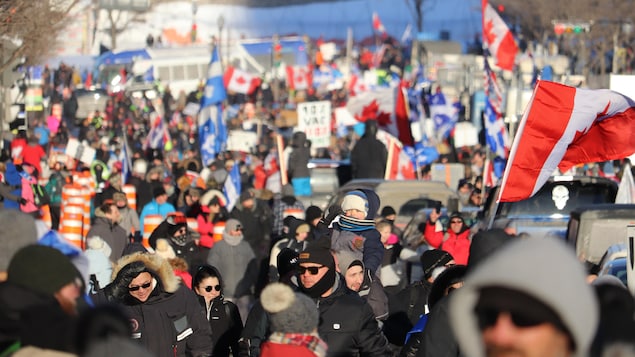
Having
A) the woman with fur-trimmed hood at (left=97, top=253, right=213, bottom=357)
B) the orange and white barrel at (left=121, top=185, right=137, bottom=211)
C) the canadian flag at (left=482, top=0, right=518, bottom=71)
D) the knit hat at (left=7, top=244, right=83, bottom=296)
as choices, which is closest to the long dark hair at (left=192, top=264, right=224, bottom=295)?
the woman with fur-trimmed hood at (left=97, top=253, right=213, bottom=357)

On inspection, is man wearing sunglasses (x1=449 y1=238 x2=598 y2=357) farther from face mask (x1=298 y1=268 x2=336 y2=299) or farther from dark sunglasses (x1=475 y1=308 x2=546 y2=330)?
face mask (x1=298 y1=268 x2=336 y2=299)

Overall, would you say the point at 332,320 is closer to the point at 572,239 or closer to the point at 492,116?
the point at 572,239

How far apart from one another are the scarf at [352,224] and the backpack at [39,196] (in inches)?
452

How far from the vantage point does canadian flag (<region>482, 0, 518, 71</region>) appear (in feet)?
74.1

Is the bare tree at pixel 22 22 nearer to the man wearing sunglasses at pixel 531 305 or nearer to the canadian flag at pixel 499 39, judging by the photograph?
the canadian flag at pixel 499 39

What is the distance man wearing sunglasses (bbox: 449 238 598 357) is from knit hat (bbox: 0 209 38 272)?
5.26 ft

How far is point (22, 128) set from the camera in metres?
34.4

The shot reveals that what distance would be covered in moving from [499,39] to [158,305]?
15.3 meters

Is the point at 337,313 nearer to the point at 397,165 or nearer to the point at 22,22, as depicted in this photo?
the point at 22,22

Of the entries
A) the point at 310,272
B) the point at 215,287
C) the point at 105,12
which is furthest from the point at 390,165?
the point at 105,12

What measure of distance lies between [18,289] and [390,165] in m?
19.1

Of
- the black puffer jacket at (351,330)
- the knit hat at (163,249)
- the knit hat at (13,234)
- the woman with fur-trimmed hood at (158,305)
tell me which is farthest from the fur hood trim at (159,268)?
the knit hat at (163,249)

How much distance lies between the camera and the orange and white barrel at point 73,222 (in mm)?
18031

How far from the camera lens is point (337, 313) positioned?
7.11 meters
